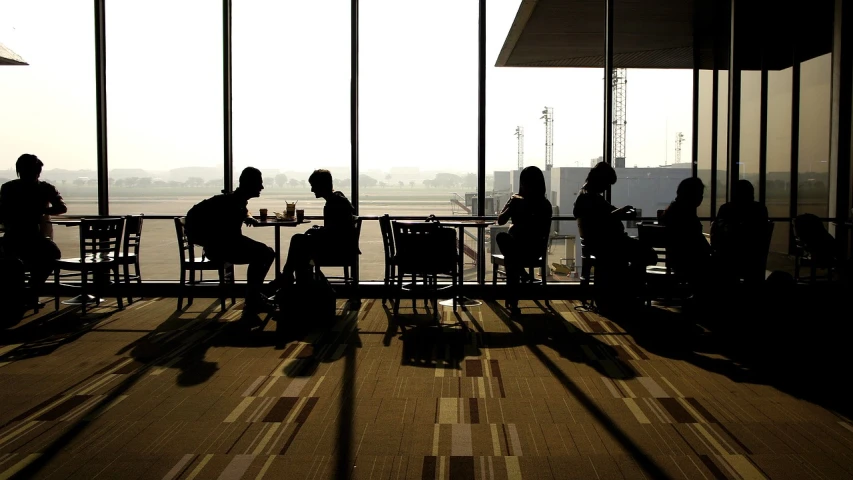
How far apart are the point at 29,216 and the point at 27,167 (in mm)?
455

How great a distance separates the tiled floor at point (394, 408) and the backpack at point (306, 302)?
0.22m

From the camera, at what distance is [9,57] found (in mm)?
8070

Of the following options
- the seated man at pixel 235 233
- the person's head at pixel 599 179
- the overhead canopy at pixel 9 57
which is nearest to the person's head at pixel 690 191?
the person's head at pixel 599 179

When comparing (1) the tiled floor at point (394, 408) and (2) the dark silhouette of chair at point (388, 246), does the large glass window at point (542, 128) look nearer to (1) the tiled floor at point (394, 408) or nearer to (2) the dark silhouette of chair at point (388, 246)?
(2) the dark silhouette of chair at point (388, 246)

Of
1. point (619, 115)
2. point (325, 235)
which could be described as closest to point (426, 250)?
point (325, 235)

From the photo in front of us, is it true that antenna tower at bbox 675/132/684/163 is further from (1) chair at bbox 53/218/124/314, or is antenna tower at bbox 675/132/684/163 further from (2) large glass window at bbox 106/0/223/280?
(1) chair at bbox 53/218/124/314

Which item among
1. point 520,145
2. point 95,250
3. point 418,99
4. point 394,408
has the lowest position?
point 394,408

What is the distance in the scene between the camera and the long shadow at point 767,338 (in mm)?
4336

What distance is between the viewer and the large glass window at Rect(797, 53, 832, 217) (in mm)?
7578

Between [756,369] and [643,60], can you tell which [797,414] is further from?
[643,60]

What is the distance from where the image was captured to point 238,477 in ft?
9.30

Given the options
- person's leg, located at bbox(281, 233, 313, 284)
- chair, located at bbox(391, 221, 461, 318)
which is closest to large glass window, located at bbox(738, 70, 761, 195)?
chair, located at bbox(391, 221, 461, 318)

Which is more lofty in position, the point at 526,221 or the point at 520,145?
the point at 520,145

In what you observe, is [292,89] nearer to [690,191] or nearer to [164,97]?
[164,97]
